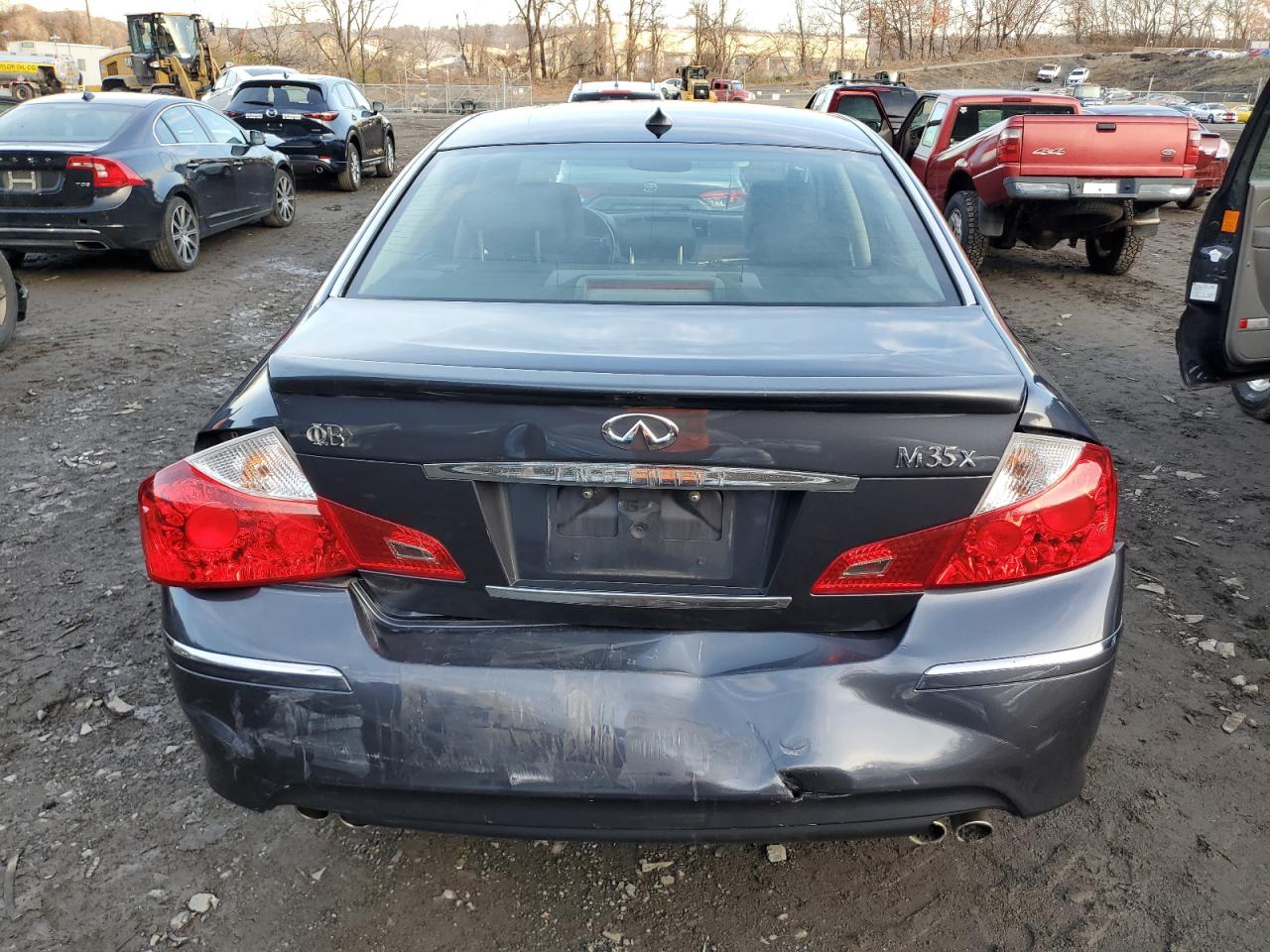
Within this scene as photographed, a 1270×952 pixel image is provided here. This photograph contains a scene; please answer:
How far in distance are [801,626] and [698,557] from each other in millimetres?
236

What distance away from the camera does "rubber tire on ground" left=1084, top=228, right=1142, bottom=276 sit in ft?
33.2

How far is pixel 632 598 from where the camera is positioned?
194 cm

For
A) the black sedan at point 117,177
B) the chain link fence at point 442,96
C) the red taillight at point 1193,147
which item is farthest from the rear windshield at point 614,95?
the chain link fence at point 442,96

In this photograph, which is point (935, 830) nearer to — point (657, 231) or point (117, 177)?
point (657, 231)

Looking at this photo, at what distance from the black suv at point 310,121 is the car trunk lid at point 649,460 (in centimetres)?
1430

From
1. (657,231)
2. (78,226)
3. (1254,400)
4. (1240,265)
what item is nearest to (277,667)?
(657,231)

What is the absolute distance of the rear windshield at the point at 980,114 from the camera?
451 inches

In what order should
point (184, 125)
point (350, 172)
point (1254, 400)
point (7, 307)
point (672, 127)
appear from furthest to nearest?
point (350, 172) → point (184, 125) → point (7, 307) → point (1254, 400) → point (672, 127)

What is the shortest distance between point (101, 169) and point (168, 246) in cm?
86

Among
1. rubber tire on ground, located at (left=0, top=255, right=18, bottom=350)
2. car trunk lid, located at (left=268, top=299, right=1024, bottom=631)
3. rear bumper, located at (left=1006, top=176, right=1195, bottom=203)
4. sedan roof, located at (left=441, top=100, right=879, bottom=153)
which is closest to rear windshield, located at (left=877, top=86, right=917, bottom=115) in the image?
rear bumper, located at (left=1006, top=176, right=1195, bottom=203)

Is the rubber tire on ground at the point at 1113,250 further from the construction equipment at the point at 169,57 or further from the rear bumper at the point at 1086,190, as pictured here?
the construction equipment at the point at 169,57

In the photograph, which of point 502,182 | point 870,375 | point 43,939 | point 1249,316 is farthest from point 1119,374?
point 43,939

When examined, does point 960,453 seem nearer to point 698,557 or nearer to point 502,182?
point 698,557

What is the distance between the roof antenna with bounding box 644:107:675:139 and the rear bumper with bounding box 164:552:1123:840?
69.9 inches
